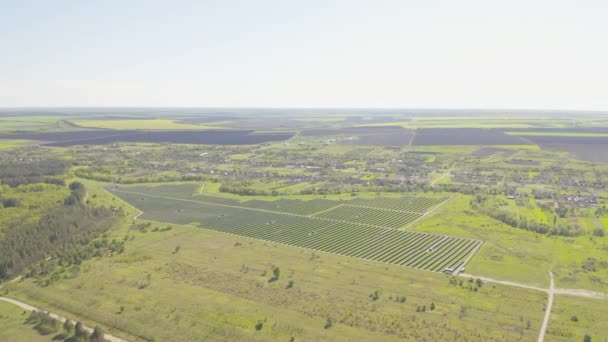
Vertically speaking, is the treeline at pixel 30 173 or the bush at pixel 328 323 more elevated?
the treeline at pixel 30 173

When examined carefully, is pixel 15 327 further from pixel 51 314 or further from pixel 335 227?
pixel 335 227

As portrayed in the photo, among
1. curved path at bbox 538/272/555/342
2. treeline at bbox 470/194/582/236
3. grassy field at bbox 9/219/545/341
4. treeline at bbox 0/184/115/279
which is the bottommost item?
grassy field at bbox 9/219/545/341

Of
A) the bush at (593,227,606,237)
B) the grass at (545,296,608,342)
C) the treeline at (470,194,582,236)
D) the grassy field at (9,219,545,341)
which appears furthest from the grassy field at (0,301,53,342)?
the bush at (593,227,606,237)

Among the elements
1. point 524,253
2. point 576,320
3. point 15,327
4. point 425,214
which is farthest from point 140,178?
point 576,320

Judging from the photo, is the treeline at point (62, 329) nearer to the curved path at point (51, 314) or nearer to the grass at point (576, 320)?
the curved path at point (51, 314)

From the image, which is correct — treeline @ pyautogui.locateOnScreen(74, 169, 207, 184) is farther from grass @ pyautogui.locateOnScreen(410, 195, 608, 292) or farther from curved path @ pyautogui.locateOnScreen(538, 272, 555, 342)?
curved path @ pyautogui.locateOnScreen(538, 272, 555, 342)

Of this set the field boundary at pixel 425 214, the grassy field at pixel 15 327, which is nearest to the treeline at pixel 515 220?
the field boundary at pixel 425 214
